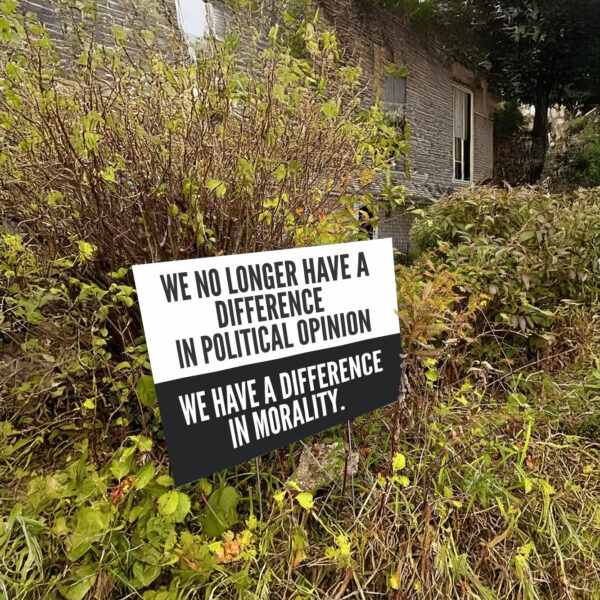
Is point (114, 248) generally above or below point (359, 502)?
above

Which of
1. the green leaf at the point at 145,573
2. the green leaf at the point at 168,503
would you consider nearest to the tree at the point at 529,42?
the green leaf at the point at 168,503

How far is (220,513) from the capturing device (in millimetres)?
1513

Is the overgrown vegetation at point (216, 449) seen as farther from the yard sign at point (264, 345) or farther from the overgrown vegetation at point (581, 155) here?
the overgrown vegetation at point (581, 155)

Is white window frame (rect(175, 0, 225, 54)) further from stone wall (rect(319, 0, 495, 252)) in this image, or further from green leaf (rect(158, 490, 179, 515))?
stone wall (rect(319, 0, 495, 252))

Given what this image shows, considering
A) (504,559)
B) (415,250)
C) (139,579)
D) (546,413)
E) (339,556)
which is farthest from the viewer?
(415,250)

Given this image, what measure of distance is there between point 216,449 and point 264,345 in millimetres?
353

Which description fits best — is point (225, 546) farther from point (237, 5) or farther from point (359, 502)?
point (237, 5)

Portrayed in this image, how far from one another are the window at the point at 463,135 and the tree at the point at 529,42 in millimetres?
815

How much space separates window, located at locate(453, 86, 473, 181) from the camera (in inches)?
467

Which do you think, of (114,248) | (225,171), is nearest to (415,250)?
(225,171)

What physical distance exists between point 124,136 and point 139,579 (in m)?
1.63

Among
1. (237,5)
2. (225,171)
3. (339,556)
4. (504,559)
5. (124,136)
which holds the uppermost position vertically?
(237,5)

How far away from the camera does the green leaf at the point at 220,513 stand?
1491 millimetres

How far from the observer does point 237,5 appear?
1941 mm
